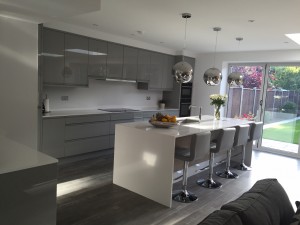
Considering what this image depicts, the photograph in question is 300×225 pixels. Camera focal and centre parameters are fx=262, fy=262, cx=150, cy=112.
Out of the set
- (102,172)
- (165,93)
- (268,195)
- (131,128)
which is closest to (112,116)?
(102,172)

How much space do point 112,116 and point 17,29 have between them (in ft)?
9.22

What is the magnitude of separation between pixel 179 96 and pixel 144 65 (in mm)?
1456

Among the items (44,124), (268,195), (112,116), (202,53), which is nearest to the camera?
(268,195)

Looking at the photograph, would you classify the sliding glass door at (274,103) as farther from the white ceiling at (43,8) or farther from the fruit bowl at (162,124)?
the white ceiling at (43,8)

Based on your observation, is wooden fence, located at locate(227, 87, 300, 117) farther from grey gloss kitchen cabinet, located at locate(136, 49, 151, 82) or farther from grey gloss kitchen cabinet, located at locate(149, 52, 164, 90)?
grey gloss kitchen cabinet, located at locate(136, 49, 151, 82)

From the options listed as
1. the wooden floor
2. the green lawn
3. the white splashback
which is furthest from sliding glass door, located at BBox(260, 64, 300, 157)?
the white splashback

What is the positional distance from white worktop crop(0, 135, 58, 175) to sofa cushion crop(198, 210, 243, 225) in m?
1.20

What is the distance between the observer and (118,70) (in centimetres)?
576

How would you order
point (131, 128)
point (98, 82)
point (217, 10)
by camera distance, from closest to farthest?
point (217, 10), point (131, 128), point (98, 82)

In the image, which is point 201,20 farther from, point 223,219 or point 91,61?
point 223,219

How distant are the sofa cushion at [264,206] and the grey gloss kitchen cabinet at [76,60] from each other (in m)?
3.93

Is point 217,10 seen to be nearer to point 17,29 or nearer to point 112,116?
point 17,29

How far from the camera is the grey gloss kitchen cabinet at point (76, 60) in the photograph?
484 cm

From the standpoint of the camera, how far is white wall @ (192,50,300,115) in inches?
241
